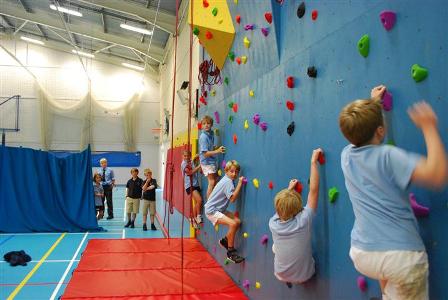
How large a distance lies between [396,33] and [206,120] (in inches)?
131

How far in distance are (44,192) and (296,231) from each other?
619 centimetres

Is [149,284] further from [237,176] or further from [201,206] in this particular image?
[201,206]

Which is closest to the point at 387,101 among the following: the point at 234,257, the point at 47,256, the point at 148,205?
the point at 234,257

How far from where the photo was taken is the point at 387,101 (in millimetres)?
1634

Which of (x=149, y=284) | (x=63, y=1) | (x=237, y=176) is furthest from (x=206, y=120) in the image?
(x=63, y=1)

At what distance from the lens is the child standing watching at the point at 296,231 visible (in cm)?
221

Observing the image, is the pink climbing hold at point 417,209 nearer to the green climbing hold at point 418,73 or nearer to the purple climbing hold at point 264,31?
the green climbing hold at point 418,73

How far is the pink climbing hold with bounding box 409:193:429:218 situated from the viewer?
1427 millimetres

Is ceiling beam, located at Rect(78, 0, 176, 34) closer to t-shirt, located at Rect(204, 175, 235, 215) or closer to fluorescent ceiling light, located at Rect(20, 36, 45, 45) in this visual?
fluorescent ceiling light, located at Rect(20, 36, 45, 45)

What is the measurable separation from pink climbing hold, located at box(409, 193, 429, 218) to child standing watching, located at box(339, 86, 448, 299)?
0.07 m

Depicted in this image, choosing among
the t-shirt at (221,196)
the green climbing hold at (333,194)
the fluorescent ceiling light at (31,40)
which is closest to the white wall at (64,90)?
the fluorescent ceiling light at (31,40)

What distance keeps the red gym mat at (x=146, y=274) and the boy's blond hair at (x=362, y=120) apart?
2.38m

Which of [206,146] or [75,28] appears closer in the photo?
[206,146]

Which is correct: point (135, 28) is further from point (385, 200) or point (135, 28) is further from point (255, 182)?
point (385, 200)
